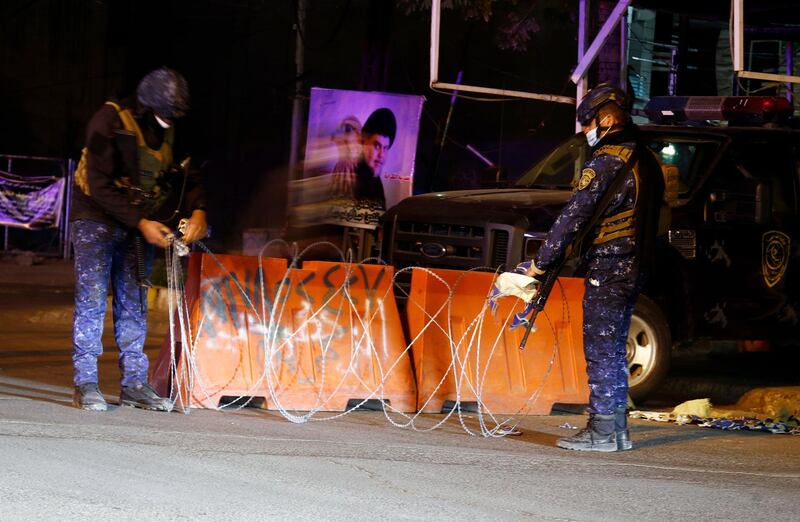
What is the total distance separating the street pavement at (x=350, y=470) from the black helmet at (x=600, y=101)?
2.07 m

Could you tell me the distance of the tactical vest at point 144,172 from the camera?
779 centimetres

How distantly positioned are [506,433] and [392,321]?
1.29 metres

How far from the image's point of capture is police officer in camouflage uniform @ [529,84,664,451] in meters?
7.55

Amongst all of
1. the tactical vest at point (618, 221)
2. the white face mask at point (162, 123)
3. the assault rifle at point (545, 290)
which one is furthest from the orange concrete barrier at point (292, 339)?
the tactical vest at point (618, 221)

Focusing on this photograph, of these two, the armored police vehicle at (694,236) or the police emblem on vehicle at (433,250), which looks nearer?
the armored police vehicle at (694,236)

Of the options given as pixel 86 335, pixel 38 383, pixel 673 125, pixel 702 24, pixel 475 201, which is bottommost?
pixel 38 383

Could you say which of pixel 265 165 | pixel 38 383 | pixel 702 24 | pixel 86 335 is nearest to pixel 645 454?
pixel 86 335

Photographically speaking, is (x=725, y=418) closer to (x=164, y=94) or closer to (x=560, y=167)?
(x=560, y=167)

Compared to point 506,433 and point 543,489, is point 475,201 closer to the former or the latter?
point 506,433

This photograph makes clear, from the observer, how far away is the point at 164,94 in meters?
7.78

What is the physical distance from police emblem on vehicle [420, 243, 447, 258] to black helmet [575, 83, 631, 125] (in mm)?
3009

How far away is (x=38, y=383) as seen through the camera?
9.33 m

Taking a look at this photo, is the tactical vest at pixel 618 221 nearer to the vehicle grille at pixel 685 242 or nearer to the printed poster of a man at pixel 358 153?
the vehicle grille at pixel 685 242

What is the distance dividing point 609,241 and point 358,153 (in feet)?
41.4
